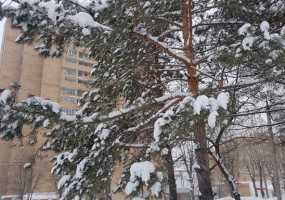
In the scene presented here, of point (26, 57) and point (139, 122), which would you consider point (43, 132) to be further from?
point (26, 57)

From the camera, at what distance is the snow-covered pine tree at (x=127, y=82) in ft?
14.4

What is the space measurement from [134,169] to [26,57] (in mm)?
41684

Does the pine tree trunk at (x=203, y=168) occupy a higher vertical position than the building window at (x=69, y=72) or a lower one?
lower

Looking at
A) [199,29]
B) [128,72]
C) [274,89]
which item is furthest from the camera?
[274,89]

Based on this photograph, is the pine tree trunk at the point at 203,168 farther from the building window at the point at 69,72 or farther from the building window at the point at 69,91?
the building window at the point at 69,72

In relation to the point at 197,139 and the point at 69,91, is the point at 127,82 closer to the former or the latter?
the point at 197,139

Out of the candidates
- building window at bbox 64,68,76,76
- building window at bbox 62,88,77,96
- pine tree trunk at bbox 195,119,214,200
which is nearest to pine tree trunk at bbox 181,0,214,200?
pine tree trunk at bbox 195,119,214,200

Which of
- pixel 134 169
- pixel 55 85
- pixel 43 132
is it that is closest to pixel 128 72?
pixel 43 132

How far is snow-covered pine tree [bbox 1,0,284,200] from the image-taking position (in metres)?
4.38

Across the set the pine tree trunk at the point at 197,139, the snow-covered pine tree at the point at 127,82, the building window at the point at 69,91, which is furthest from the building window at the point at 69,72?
the pine tree trunk at the point at 197,139

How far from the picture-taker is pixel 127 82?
681 cm

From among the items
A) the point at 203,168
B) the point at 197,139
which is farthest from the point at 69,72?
the point at 197,139

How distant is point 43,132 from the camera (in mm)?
5707

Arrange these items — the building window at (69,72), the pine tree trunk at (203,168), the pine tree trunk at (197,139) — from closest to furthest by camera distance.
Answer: the pine tree trunk at (203,168) → the pine tree trunk at (197,139) → the building window at (69,72)
